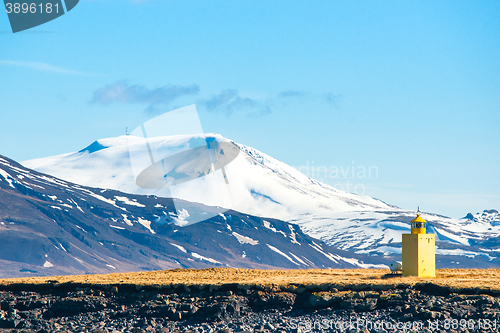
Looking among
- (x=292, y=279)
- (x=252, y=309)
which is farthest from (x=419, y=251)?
(x=252, y=309)

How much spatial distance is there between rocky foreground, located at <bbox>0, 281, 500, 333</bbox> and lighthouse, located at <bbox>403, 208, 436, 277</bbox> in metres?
4.62

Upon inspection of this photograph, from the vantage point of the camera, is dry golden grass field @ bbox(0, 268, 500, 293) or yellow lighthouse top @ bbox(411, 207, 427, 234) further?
yellow lighthouse top @ bbox(411, 207, 427, 234)

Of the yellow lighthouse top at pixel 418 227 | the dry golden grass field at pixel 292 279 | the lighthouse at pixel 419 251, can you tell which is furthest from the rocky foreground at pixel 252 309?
the yellow lighthouse top at pixel 418 227

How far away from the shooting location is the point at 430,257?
5081cm

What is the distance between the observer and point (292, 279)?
5094cm

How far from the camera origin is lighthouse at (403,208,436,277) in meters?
49.9

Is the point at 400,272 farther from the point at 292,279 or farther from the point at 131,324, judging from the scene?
the point at 131,324

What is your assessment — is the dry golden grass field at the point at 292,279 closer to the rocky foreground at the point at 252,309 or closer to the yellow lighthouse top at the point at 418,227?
the rocky foreground at the point at 252,309

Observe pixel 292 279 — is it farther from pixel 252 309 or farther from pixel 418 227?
pixel 418 227

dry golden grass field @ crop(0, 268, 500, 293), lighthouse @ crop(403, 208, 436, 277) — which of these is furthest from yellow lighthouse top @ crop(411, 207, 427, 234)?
dry golden grass field @ crop(0, 268, 500, 293)

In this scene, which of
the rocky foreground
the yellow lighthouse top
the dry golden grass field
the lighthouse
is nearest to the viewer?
the rocky foreground

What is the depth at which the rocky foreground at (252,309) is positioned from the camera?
137ft

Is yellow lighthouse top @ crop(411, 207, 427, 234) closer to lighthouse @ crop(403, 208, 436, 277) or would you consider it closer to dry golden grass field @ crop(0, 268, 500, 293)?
lighthouse @ crop(403, 208, 436, 277)

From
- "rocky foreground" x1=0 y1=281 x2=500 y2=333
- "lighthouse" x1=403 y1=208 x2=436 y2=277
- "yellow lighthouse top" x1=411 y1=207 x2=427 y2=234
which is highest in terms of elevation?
"yellow lighthouse top" x1=411 y1=207 x2=427 y2=234
